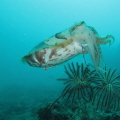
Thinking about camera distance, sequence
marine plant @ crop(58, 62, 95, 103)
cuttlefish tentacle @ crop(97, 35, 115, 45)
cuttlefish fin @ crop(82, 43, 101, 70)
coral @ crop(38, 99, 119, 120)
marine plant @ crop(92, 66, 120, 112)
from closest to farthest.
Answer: cuttlefish fin @ crop(82, 43, 101, 70) → cuttlefish tentacle @ crop(97, 35, 115, 45) → marine plant @ crop(92, 66, 120, 112) → marine plant @ crop(58, 62, 95, 103) → coral @ crop(38, 99, 119, 120)

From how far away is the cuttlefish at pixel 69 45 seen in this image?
239 cm

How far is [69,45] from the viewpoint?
97.1 inches

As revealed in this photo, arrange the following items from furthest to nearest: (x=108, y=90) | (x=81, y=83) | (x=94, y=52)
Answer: (x=81, y=83) < (x=108, y=90) < (x=94, y=52)

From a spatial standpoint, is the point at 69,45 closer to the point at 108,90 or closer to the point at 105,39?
the point at 105,39

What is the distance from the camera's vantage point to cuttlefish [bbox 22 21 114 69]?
2.39 meters

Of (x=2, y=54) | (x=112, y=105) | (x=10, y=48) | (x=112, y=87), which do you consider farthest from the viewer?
(x=10, y=48)

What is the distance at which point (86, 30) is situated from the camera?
95.1 inches

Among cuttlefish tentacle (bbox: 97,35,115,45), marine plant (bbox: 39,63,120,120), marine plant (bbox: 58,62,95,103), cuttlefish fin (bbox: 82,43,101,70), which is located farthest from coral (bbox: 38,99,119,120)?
cuttlefish fin (bbox: 82,43,101,70)

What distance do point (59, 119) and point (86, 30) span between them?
3.82 meters

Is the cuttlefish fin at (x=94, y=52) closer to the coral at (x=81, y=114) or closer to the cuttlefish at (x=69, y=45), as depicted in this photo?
the cuttlefish at (x=69, y=45)

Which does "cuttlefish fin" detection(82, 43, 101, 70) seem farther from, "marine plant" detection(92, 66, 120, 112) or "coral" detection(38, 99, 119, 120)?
"coral" detection(38, 99, 119, 120)

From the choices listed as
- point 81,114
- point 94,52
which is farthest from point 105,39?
point 81,114

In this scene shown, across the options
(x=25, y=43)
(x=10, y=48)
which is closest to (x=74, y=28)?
(x=10, y=48)

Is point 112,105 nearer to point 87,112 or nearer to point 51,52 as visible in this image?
point 87,112
